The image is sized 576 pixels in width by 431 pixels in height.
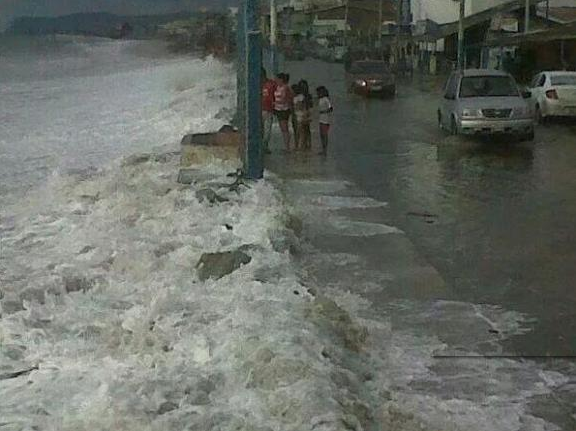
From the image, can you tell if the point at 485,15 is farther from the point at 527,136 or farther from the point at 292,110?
the point at 292,110

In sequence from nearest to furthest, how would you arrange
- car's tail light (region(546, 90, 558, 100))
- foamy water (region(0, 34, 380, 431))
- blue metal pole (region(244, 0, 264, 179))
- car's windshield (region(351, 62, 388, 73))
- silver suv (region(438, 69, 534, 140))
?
foamy water (region(0, 34, 380, 431)), blue metal pole (region(244, 0, 264, 179)), silver suv (region(438, 69, 534, 140)), car's tail light (region(546, 90, 558, 100)), car's windshield (region(351, 62, 388, 73))

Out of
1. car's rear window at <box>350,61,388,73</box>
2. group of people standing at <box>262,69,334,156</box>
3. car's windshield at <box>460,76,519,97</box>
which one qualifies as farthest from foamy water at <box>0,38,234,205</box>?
car's windshield at <box>460,76,519,97</box>

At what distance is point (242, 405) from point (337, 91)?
42598 millimetres

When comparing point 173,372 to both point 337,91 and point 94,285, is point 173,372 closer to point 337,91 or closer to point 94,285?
point 94,285

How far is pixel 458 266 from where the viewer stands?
9609mm

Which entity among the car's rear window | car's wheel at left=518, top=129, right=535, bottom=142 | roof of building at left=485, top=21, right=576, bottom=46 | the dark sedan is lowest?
the dark sedan

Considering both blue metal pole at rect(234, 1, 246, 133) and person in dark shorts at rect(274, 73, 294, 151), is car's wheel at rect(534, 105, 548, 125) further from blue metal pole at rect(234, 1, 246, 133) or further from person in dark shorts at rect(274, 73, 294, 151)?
blue metal pole at rect(234, 1, 246, 133)

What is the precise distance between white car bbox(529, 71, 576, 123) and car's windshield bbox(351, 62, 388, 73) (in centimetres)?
1766

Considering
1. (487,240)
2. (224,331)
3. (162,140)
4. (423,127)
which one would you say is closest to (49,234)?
(487,240)

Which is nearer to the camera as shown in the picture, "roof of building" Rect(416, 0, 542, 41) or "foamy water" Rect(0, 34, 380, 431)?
"foamy water" Rect(0, 34, 380, 431)

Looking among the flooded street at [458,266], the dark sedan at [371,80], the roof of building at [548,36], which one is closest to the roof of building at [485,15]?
the roof of building at [548,36]

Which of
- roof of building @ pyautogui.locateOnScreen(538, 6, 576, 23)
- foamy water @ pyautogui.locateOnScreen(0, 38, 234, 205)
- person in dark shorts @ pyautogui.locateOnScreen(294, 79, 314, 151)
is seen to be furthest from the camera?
roof of building @ pyautogui.locateOnScreen(538, 6, 576, 23)

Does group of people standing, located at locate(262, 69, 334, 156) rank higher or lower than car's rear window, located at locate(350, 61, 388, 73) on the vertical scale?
higher

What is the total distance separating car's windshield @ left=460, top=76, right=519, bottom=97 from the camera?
22.4m
